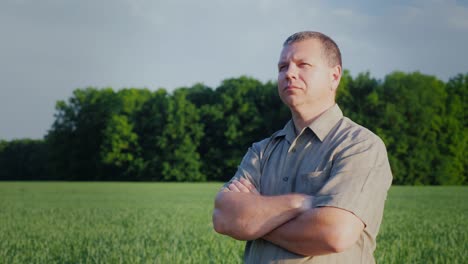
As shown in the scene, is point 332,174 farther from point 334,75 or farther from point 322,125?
point 334,75

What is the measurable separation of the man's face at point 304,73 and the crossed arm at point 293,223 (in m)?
0.62

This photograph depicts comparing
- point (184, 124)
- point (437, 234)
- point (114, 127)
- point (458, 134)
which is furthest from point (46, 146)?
point (437, 234)

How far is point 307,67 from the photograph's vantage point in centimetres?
351

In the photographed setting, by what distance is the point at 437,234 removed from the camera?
13.6 m

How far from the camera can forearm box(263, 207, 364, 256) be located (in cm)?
324

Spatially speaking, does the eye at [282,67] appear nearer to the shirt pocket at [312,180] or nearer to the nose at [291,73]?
the nose at [291,73]

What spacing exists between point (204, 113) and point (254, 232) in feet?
256

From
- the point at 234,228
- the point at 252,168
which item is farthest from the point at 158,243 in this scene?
the point at 234,228

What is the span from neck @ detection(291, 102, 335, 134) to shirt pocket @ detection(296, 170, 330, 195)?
32cm

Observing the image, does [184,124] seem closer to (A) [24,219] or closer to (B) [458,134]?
(B) [458,134]

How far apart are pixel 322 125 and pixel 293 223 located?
632 millimetres

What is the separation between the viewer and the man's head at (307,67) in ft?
11.5

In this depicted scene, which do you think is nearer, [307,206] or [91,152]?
[307,206]

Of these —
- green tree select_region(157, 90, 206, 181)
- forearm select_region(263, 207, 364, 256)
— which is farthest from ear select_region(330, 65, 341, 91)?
green tree select_region(157, 90, 206, 181)
